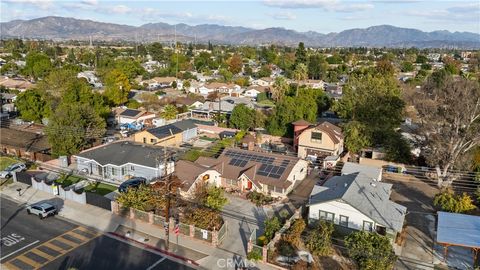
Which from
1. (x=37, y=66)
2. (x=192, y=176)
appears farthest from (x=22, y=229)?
(x=37, y=66)

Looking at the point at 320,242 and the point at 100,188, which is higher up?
the point at 320,242

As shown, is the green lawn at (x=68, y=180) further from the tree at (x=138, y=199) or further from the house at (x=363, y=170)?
the house at (x=363, y=170)

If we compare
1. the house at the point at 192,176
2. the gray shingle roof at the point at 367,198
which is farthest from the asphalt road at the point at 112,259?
the gray shingle roof at the point at 367,198

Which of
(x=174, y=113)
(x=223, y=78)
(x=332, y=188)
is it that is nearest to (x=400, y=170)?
(x=332, y=188)

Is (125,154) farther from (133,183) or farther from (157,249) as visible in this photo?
(157,249)

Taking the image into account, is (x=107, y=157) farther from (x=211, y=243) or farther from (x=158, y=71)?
(x=158, y=71)

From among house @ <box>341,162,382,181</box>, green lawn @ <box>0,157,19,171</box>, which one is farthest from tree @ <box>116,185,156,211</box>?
green lawn @ <box>0,157,19,171</box>
